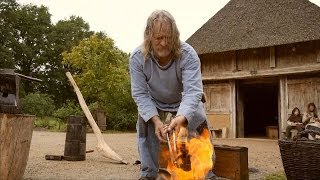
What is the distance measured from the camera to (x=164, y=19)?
2.98 metres

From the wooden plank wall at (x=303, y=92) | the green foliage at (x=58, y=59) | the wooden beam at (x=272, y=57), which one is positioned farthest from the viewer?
the green foliage at (x=58, y=59)

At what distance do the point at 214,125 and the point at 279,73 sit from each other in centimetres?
379

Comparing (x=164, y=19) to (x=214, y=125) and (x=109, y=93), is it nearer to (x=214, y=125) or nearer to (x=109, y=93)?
(x=214, y=125)

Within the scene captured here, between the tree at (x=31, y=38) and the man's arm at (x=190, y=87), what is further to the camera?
the tree at (x=31, y=38)

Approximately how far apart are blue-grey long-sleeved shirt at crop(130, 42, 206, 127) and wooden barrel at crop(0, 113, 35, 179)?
1.68 meters

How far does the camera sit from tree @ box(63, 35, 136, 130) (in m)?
21.8

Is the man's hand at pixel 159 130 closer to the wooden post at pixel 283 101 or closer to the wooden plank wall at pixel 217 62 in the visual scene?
the wooden post at pixel 283 101

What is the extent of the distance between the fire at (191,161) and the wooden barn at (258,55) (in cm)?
1188

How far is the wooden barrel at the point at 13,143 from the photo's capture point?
13.2ft

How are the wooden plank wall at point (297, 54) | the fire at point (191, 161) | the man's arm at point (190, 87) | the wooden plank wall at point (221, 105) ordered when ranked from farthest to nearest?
the wooden plank wall at point (221, 105), the wooden plank wall at point (297, 54), the man's arm at point (190, 87), the fire at point (191, 161)

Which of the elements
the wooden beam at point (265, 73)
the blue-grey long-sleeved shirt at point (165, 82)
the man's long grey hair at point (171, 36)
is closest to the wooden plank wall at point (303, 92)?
the wooden beam at point (265, 73)

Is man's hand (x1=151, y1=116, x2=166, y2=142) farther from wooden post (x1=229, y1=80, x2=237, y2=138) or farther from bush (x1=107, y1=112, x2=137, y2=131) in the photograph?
bush (x1=107, y1=112, x2=137, y2=131)

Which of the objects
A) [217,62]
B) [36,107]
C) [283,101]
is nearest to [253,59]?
[217,62]

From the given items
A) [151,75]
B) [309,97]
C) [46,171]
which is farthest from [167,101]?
[309,97]
